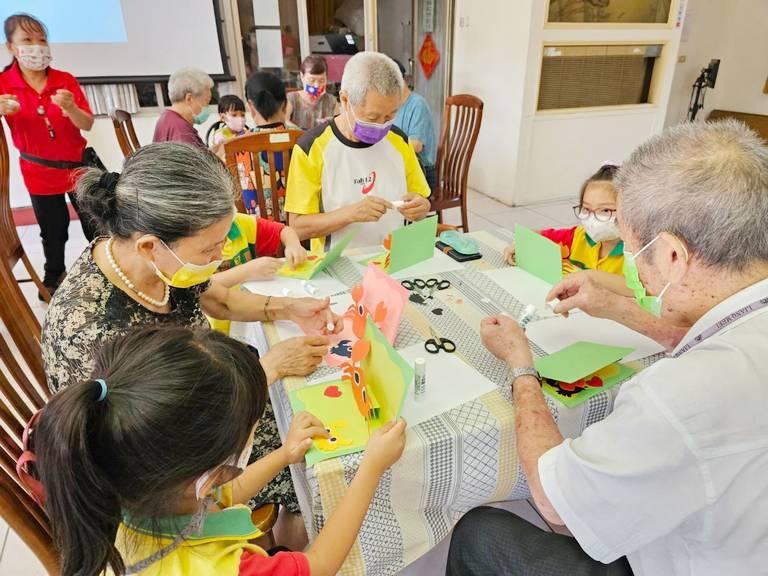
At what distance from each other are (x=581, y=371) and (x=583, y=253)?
76 cm

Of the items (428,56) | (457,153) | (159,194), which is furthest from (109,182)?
(428,56)

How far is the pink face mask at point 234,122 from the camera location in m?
3.06

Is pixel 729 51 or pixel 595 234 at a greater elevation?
pixel 729 51

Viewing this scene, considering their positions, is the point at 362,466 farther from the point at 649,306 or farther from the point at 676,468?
the point at 649,306

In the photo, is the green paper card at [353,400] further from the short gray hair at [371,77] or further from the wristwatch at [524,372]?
the short gray hair at [371,77]

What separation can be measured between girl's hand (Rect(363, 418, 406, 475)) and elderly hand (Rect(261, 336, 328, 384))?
0.86 feet

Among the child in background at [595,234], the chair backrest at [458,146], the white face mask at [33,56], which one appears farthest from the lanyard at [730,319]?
the white face mask at [33,56]

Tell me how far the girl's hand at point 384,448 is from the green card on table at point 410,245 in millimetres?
670

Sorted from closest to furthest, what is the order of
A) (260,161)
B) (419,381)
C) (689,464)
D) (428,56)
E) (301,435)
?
1. (689,464)
2. (301,435)
3. (419,381)
4. (260,161)
5. (428,56)

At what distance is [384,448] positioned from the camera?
0.80 m

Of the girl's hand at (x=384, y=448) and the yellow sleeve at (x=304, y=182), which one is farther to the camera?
the yellow sleeve at (x=304, y=182)

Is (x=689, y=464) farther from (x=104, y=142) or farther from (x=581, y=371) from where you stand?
(x=104, y=142)

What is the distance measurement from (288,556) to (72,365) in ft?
1.88

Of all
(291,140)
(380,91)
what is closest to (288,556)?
(380,91)
